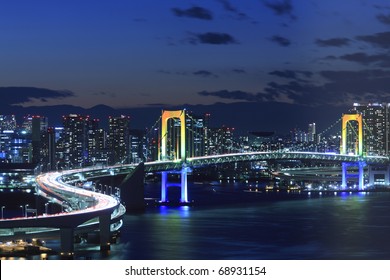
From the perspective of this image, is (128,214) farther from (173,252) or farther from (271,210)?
(173,252)

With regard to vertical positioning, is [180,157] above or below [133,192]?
above

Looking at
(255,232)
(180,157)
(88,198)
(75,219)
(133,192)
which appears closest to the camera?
(75,219)

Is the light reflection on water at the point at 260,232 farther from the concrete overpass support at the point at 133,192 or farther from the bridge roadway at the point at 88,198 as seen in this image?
the bridge roadway at the point at 88,198

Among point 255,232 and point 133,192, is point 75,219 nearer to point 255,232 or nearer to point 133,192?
point 255,232

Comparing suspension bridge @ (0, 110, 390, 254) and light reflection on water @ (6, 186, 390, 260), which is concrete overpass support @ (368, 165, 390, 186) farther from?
light reflection on water @ (6, 186, 390, 260)

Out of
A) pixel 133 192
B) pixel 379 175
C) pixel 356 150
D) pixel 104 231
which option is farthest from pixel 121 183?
pixel 379 175

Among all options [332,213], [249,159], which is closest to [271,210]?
[332,213]

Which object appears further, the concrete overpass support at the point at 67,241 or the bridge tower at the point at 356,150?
the bridge tower at the point at 356,150

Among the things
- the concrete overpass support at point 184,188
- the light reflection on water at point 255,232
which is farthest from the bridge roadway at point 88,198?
the concrete overpass support at point 184,188

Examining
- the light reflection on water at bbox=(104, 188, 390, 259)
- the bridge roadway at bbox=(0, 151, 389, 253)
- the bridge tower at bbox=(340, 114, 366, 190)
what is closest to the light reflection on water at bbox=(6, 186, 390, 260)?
the light reflection on water at bbox=(104, 188, 390, 259)
